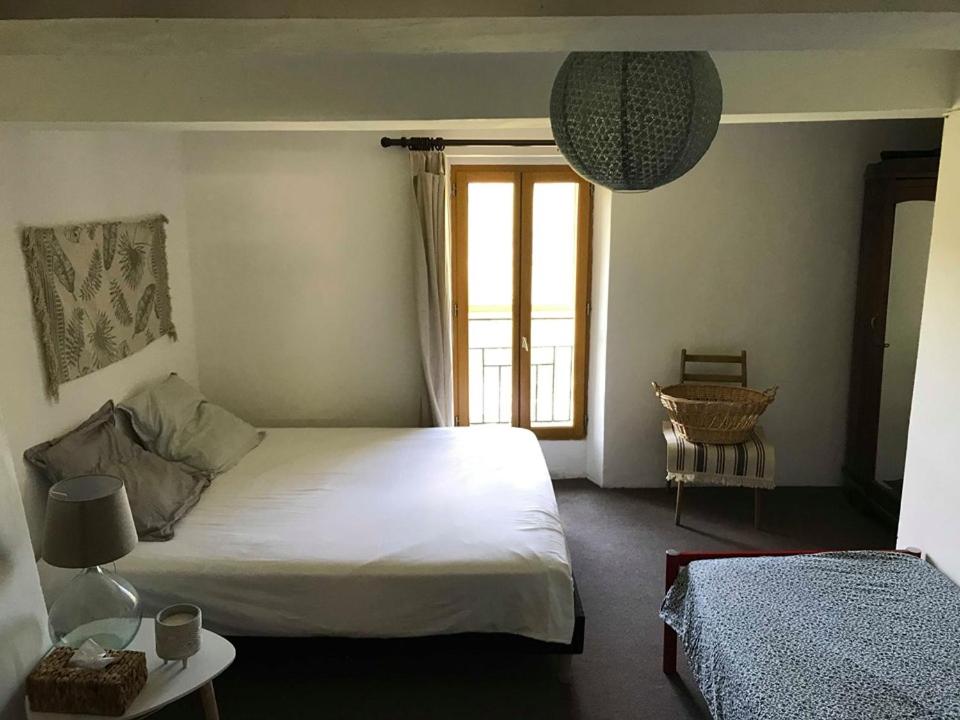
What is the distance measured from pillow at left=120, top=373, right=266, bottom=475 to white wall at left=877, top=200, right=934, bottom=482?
3.35 metres

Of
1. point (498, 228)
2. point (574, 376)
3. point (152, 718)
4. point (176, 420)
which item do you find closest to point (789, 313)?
point (574, 376)

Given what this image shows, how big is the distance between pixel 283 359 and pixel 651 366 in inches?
86.2

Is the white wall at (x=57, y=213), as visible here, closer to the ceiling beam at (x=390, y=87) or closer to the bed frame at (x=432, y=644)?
the ceiling beam at (x=390, y=87)

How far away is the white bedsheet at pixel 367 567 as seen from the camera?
2764 millimetres

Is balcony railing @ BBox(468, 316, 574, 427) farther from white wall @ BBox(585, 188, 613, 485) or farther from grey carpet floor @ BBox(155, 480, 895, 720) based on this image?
grey carpet floor @ BBox(155, 480, 895, 720)

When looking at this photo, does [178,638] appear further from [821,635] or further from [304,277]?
[304,277]

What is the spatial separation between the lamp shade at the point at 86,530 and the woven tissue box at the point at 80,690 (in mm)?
306

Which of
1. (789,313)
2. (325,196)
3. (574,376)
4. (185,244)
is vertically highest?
(325,196)

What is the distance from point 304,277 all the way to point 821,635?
3.22 metres

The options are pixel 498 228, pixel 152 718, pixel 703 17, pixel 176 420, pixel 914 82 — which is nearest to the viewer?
pixel 703 17

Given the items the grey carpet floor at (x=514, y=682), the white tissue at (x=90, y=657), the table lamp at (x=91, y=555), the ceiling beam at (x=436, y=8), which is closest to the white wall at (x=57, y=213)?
the table lamp at (x=91, y=555)

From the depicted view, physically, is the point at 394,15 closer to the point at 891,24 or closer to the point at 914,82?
the point at 891,24

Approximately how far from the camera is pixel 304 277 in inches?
174

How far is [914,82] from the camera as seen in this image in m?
2.55
